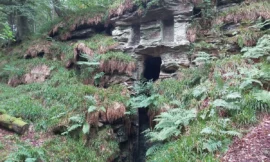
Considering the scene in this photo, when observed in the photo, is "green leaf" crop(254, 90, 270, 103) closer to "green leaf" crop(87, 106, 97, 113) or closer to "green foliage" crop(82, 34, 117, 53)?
"green leaf" crop(87, 106, 97, 113)

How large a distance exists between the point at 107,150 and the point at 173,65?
177 inches

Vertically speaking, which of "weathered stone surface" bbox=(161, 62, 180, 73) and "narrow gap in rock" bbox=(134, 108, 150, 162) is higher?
"weathered stone surface" bbox=(161, 62, 180, 73)

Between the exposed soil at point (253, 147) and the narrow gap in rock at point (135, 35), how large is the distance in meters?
7.30

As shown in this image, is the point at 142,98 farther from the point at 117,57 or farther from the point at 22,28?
the point at 22,28

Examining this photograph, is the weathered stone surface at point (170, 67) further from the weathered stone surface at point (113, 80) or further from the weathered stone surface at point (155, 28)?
the weathered stone surface at point (113, 80)

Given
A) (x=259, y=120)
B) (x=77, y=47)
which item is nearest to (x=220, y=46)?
(x=259, y=120)

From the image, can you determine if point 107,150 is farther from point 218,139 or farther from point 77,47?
point 77,47

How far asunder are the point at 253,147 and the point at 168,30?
23.3 feet

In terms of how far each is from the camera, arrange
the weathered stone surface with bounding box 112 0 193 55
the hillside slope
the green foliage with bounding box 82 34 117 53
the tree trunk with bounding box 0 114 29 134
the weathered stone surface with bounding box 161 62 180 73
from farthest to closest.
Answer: the green foliage with bounding box 82 34 117 53 < the weathered stone surface with bounding box 112 0 193 55 < the weathered stone surface with bounding box 161 62 180 73 < the tree trunk with bounding box 0 114 29 134 < the hillside slope

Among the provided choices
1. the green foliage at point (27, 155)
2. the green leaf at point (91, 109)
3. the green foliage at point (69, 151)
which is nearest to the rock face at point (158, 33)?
the green leaf at point (91, 109)

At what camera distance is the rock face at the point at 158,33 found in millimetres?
9805

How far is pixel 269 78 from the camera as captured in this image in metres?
5.70

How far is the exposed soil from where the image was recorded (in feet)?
13.5

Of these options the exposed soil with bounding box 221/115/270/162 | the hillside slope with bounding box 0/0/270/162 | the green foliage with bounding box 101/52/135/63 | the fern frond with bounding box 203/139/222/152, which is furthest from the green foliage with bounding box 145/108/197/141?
the green foliage with bounding box 101/52/135/63
